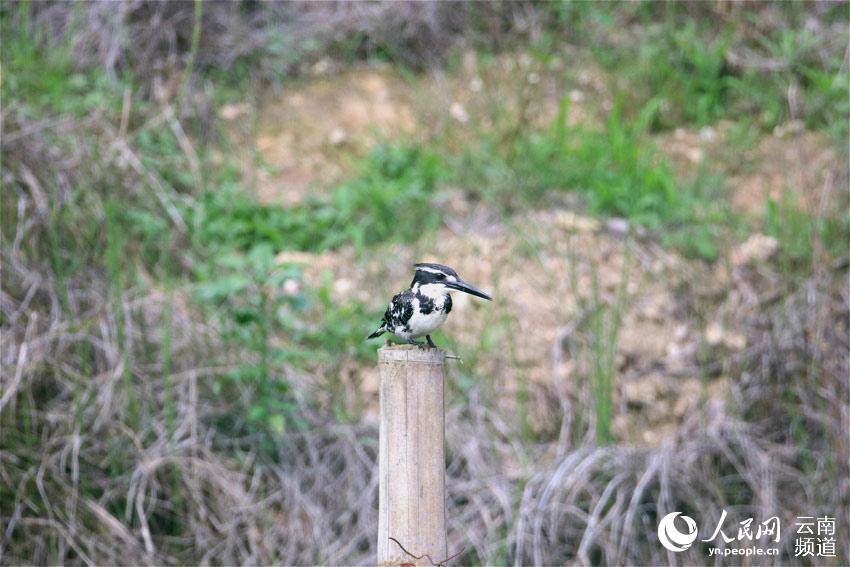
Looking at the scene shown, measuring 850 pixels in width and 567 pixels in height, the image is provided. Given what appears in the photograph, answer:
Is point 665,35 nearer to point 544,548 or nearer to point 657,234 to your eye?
point 657,234

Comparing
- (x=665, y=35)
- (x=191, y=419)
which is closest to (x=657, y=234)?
(x=665, y=35)

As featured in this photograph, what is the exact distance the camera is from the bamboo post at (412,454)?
1966 millimetres

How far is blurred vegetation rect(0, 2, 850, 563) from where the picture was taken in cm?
355

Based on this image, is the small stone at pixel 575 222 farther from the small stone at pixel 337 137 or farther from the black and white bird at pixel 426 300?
the black and white bird at pixel 426 300

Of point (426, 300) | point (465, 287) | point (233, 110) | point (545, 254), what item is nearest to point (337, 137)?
point (233, 110)

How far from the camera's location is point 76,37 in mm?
5277

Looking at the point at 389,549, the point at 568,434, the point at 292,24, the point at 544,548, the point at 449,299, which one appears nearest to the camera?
the point at 389,549

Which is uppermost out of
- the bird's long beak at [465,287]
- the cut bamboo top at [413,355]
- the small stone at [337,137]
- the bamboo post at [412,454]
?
the small stone at [337,137]

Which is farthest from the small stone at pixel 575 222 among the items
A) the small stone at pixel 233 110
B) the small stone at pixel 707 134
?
the small stone at pixel 233 110

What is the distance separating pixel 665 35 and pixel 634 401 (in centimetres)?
268

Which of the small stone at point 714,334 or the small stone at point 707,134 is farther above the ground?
the small stone at point 707,134

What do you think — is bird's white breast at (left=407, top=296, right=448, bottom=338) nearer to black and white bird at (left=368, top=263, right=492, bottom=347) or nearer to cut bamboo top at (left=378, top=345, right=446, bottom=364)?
black and white bird at (left=368, top=263, right=492, bottom=347)

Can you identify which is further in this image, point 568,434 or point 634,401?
point 634,401

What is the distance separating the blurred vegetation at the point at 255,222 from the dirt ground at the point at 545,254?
0.11m
